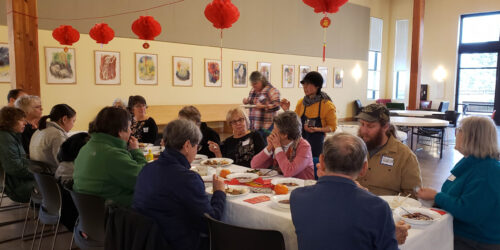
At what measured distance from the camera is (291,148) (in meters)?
3.18

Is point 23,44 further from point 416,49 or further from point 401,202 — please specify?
point 416,49

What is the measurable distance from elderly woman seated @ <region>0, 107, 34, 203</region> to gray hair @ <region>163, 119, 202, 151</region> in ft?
7.37

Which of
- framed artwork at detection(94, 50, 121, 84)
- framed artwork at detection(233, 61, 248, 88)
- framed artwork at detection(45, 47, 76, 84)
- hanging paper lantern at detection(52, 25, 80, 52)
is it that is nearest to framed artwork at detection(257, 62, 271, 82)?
framed artwork at detection(233, 61, 248, 88)

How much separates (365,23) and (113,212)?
16367 millimetres

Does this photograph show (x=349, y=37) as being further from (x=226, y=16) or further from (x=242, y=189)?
(x=242, y=189)

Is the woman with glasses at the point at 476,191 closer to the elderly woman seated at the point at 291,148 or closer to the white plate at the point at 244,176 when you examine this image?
the elderly woman seated at the point at 291,148

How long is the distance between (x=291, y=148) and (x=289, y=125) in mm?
216

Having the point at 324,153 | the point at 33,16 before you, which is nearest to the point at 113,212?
the point at 324,153

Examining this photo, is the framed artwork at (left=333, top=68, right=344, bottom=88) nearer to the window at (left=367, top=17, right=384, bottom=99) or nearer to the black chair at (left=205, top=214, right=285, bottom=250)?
the window at (left=367, top=17, right=384, bottom=99)

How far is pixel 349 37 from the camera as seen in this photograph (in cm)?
1578

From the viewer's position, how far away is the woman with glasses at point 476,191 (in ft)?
6.51

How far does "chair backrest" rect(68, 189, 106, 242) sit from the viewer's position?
238cm

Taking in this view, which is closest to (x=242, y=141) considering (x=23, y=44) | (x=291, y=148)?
(x=291, y=148)

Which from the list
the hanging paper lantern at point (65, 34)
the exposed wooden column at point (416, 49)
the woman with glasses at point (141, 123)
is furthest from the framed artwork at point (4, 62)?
the exposed wooden column at point (416, 49)
